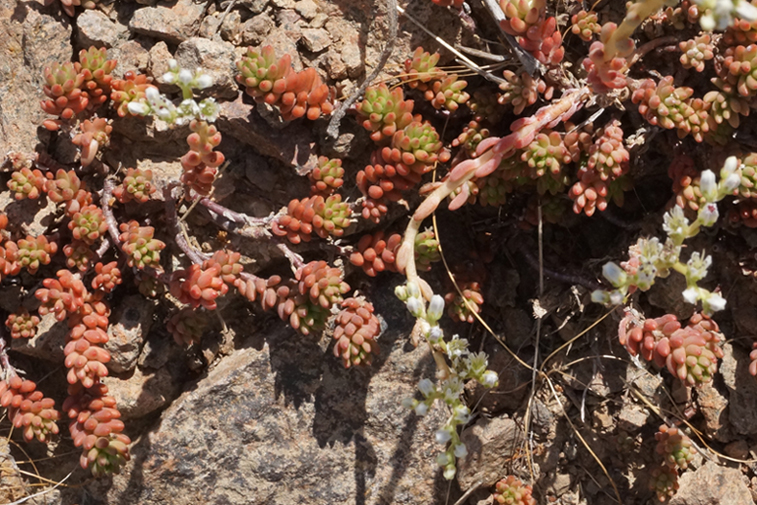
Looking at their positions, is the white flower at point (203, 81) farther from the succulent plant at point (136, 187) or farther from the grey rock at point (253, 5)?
the grey rock at point (253, 5)

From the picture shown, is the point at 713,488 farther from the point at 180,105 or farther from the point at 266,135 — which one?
the point at 180,105

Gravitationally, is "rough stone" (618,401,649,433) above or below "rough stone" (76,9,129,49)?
below

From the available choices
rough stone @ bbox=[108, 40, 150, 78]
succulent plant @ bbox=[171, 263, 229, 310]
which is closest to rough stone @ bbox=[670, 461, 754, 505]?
succulent plant @ bbox=[171, 263, 229, 310]

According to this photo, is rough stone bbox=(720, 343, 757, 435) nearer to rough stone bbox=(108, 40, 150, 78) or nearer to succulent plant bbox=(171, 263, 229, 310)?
succulent plant bbox=(171, 263, 229, 310)

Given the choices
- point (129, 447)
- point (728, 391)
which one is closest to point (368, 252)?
point (129, 447)

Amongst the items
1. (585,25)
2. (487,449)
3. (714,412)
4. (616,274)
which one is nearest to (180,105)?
(616,274)

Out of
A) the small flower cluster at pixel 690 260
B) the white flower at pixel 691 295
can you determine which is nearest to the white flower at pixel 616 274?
the small flower cluster at pixel 690 260
